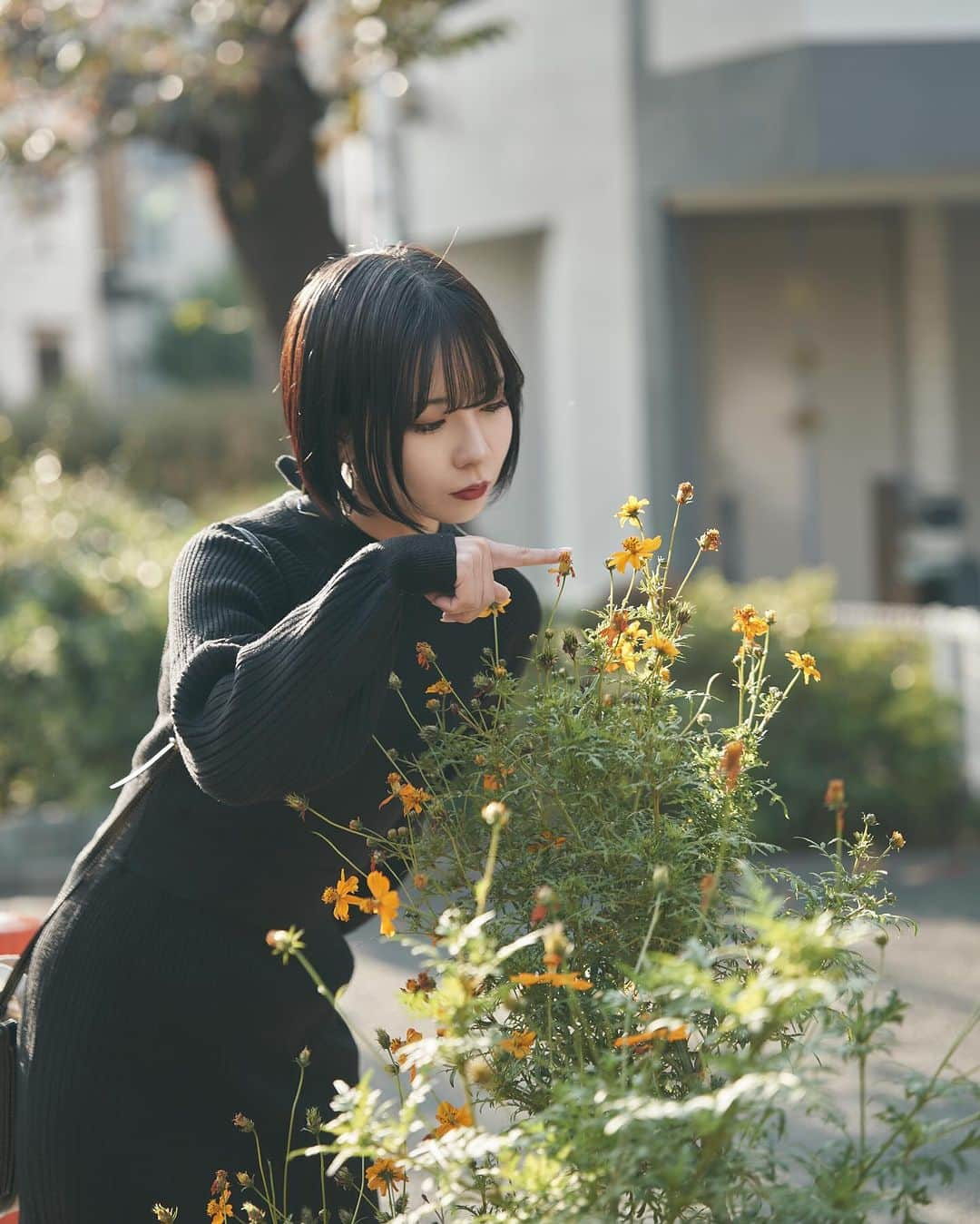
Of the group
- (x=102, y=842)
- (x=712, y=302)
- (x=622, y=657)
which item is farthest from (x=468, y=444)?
(x=712, y=302)

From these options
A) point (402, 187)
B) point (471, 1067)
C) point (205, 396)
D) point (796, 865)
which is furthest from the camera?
point (205, 396)

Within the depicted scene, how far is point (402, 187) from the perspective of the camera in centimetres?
1228

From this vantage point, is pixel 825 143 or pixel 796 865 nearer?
pixel 796 865

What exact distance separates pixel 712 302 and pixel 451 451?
8.73 meters

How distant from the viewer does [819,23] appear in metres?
8.45

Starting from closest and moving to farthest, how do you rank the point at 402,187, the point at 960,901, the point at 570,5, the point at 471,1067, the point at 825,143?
1. the point at 471,1067
2. the point at 960,901
3. the point at 825,143
4. the point at 570,5
5. the point at 402,187

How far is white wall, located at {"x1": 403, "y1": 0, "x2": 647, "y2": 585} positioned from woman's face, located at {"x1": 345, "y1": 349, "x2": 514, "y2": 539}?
7.02 m

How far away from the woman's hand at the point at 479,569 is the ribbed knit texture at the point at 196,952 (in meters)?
0.26

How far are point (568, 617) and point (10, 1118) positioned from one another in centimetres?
494

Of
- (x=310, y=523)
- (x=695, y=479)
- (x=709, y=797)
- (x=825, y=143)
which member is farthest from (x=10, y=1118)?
(x=695, y=479)

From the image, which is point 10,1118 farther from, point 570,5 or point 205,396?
point 205,396

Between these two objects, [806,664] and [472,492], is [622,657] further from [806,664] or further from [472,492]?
[472,492]

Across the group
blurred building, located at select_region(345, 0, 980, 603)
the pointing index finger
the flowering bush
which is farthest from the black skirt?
blurred building, located at select_region(345, 0, 980, 603)

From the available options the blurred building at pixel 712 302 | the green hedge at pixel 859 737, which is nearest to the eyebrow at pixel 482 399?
the green hedge at pixel 859 737
